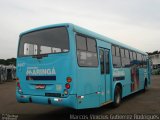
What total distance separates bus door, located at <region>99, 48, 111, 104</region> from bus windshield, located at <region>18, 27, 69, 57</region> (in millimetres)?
2014

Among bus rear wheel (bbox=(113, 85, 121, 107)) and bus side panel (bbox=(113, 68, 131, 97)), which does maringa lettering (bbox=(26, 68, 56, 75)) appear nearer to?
bus rear wheel (bbox=(113, 85, 121, 107))

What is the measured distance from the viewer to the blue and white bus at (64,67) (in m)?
7.60

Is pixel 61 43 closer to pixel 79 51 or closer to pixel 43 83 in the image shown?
pixel 79 51

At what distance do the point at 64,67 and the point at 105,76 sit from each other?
2453mm

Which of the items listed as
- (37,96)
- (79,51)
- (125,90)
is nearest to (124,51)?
(125,90)

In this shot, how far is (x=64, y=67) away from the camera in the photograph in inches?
303

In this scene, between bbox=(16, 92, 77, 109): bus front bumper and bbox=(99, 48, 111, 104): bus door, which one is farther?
bbox=(99, 48, 111, 104): bus door

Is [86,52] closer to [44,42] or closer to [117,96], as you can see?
[44,42]

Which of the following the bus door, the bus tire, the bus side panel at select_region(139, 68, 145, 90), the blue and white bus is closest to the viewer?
the blue and white bus

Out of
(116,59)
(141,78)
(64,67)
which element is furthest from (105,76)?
(141,78)

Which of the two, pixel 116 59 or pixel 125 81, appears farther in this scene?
pixel 125 81

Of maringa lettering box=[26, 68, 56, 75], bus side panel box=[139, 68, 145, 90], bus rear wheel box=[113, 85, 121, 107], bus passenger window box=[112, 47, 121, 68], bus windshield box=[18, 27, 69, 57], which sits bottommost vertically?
bus rear wheel box=[113, 85, 121, 107]

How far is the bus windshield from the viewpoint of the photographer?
792 cm

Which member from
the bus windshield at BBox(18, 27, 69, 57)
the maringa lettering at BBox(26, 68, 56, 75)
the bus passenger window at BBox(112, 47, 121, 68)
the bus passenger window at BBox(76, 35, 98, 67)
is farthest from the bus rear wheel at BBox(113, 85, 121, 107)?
the bus windshield at BBox(18, 27, 69, 57)
